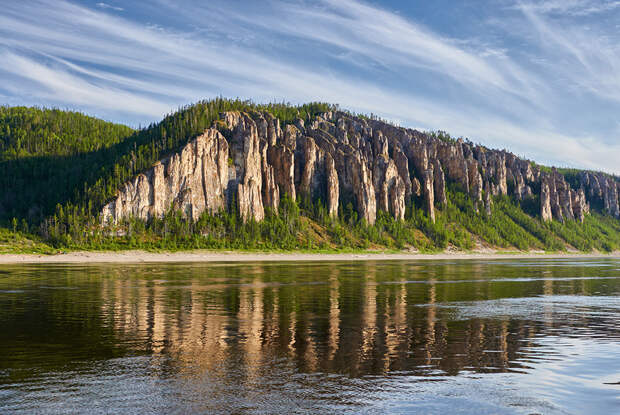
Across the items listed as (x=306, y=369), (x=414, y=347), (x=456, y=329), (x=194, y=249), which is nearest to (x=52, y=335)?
(x=306, y=369)

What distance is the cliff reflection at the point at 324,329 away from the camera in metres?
21.2

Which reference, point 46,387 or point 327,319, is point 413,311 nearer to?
point 327,319

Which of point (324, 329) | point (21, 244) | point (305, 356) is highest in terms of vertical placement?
point (21, 244)

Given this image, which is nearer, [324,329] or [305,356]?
[305,356]

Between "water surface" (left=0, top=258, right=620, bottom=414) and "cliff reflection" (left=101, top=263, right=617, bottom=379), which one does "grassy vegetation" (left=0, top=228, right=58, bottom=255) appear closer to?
"cliff reflection" (left=101, top=263, right=617, bottom=379)

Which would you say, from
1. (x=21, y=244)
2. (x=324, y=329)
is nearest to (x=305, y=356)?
(x=324, y=329)

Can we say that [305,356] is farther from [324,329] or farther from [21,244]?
[21,244]

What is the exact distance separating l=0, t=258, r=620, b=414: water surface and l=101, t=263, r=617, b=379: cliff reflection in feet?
0.39

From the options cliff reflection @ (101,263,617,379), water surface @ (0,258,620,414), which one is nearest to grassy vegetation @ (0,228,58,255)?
cliff reflection @ (101,263,617,379)

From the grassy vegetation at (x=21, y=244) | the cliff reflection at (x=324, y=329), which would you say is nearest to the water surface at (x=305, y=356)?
the cliff reflection at (x=324, y=329)

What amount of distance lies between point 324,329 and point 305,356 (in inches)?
303

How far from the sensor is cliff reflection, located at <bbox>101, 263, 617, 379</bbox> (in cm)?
2117

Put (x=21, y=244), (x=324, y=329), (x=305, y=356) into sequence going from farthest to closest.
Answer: (x=21, y=244)
(x=324, y=329)
(x=305, y=356)

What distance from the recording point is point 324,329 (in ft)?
96.8
